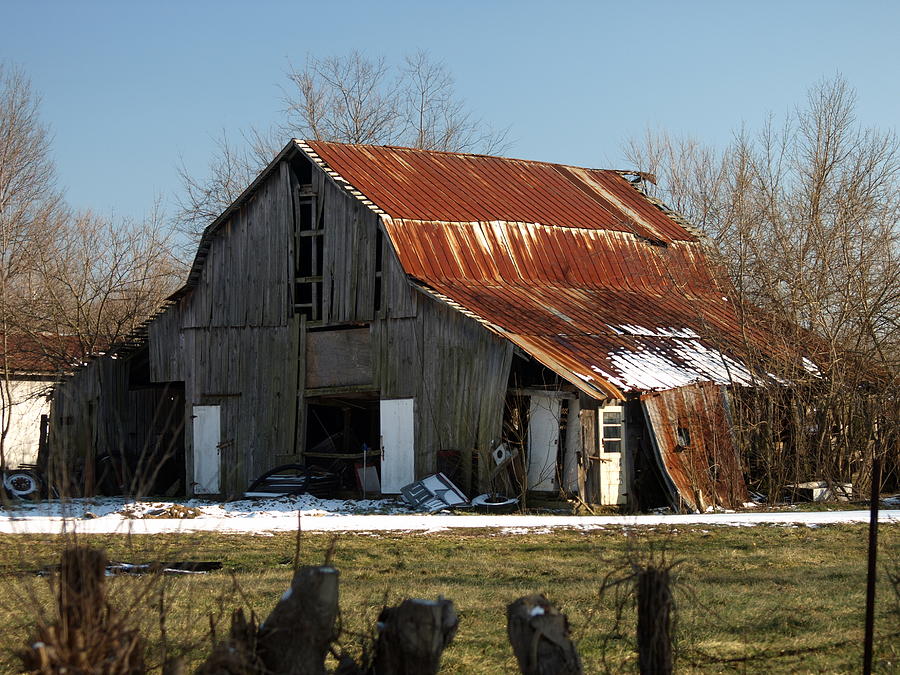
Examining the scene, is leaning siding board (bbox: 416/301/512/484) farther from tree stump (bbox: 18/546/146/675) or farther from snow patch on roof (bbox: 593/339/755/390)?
tree stump (bbox: 18/546/146/675)

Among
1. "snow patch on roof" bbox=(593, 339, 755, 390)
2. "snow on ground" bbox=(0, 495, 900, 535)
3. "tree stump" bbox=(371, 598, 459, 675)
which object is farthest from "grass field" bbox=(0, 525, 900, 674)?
"snow patch on roof" bbox=(593, 339, 755, 390)

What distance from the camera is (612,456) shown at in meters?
21.0

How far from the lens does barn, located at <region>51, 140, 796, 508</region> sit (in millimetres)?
21172

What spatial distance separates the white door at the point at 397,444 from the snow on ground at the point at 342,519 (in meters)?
1.29

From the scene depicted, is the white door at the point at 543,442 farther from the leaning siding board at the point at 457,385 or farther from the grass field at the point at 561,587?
the grass field at the point at 561,587

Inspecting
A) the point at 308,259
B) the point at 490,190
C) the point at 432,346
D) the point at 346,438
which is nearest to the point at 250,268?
the point at 308,259

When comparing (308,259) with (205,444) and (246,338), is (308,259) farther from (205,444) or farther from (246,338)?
(205,444)

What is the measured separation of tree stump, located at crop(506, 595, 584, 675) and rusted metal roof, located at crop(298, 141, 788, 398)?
44.1ft

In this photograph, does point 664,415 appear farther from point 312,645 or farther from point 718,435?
point 312,645

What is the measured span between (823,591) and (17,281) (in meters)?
38.7

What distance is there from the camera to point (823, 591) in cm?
1076

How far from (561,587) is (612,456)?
32.7 ft

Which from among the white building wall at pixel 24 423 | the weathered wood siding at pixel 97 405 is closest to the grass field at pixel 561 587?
the weathered wood siding at pixel 97 405

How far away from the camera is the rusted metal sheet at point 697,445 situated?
67.9 ft
